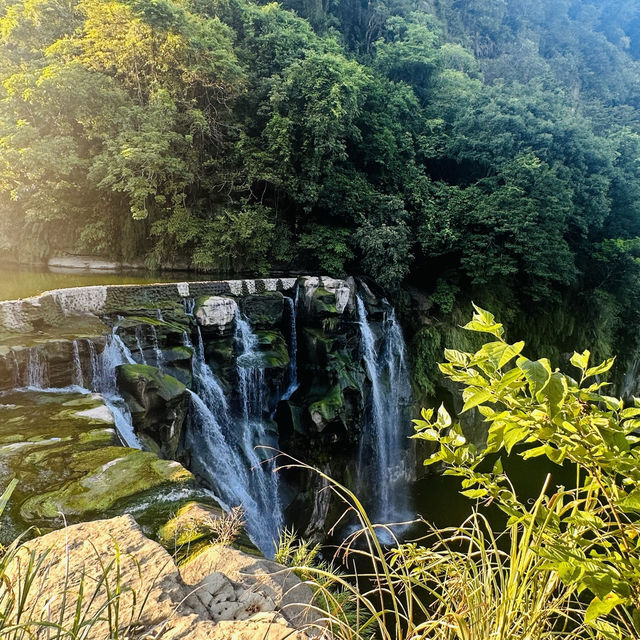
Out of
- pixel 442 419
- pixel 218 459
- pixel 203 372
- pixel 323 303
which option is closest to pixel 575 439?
pixel 442 419

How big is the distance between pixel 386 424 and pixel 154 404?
5.94 metres

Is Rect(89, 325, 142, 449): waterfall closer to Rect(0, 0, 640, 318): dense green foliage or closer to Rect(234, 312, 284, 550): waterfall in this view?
Rect(234, 312, 284, 550): waterfall

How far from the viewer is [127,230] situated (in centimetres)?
1071

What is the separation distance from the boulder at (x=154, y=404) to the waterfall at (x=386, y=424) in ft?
15.5

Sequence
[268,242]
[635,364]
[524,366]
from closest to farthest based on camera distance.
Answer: [524,366]
[268,242]
[635,364]

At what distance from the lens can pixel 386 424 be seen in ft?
29.8

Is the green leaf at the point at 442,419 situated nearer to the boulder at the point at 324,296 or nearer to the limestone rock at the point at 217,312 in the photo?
the limestone rock at the point at 217,312

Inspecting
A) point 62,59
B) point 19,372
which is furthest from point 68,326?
point 62,59

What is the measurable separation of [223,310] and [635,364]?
15115 mm

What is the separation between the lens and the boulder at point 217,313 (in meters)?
6.55

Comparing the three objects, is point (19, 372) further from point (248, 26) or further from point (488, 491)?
point (248, 26)

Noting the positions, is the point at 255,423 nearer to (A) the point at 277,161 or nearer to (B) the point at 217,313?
(B) the point at 217,313

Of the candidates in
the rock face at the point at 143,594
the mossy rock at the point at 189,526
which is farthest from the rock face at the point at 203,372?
the rock face at the point at 143,594

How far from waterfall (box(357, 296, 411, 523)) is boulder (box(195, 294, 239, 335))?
318cm
